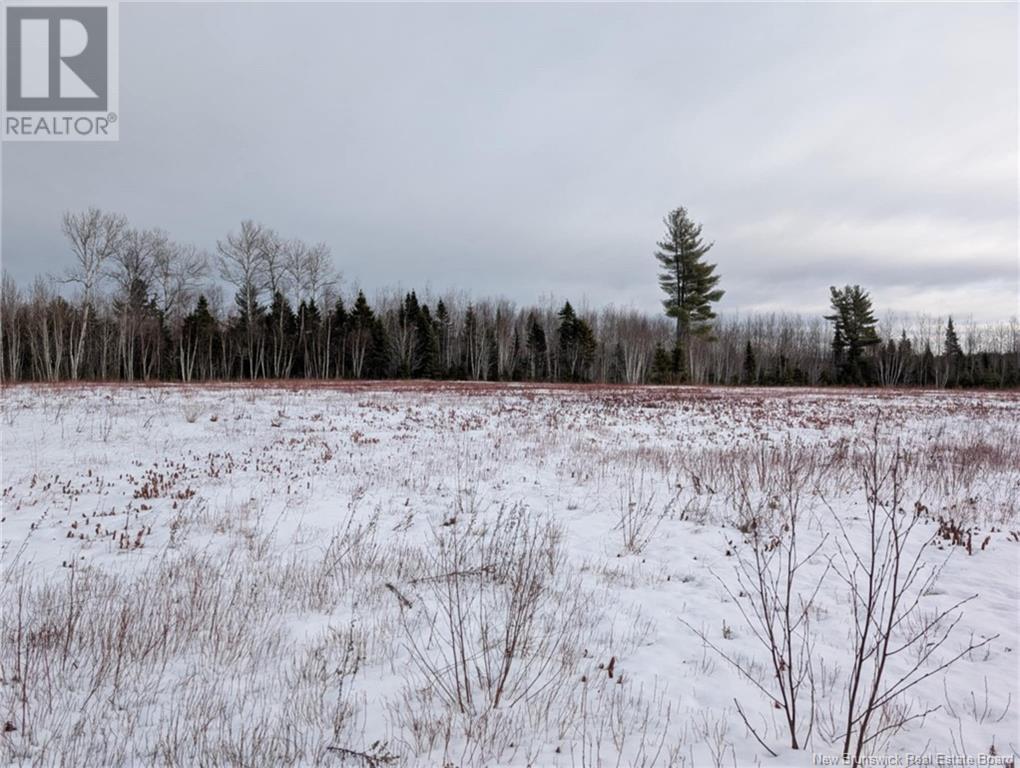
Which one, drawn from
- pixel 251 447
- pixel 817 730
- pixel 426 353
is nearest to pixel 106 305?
pixel 426 353

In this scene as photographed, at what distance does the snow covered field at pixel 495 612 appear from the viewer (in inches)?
98.3

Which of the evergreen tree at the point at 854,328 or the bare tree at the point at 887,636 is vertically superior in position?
the evergreen tree at the point at 854,328

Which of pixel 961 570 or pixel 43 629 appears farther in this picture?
pixel 961 570

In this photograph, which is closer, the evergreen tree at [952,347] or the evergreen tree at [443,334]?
the evergreen tree at [443,334]

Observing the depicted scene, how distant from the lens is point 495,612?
12.7 ft

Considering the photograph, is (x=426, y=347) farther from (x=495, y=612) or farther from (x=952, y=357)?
(x=952, y=357)

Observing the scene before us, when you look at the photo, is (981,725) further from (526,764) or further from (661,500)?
(661,500)

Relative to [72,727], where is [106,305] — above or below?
above

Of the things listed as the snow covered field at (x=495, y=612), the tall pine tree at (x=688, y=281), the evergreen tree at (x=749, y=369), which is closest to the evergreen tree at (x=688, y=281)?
the tall pine tree at (x=688, y=281)

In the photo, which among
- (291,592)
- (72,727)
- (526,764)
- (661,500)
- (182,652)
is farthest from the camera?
(661,500)

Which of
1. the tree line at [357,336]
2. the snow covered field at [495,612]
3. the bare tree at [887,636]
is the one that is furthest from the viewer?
the tree line at [357,336]

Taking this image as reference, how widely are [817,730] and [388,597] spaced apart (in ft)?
10.2

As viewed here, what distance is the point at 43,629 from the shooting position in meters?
3.27

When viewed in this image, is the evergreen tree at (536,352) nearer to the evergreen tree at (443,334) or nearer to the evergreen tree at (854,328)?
the evergreen tree at (443,334)
